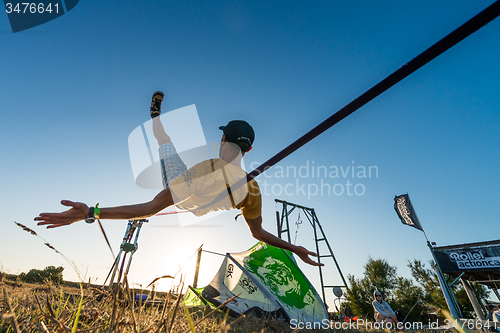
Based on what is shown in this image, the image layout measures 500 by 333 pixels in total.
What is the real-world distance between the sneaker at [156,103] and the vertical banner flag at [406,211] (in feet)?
36.6

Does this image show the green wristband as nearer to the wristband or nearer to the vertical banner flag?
the wristband

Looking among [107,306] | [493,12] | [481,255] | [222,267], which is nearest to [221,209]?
[107,306]

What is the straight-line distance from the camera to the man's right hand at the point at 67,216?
142 cm

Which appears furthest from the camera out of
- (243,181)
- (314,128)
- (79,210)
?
(243,181)

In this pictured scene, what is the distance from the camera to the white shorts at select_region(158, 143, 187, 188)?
3.00 meters

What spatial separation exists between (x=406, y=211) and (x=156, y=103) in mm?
11937

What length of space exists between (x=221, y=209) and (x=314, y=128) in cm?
145

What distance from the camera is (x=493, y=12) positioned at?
118 centimetres

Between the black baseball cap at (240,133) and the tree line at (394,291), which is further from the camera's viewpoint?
the tree line at (394,291)

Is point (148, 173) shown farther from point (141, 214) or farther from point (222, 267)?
point (222, 267)

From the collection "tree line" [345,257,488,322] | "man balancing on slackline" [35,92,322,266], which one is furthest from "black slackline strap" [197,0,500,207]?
"tree line" [345,257,488,322]

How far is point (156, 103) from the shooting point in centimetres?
376

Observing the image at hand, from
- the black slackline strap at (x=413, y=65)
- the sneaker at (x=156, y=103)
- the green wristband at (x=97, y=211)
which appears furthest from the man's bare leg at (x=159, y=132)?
the black slackline strap at (x=413, y=65)

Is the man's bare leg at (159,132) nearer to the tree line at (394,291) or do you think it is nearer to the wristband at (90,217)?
the wristband at (90,217)
